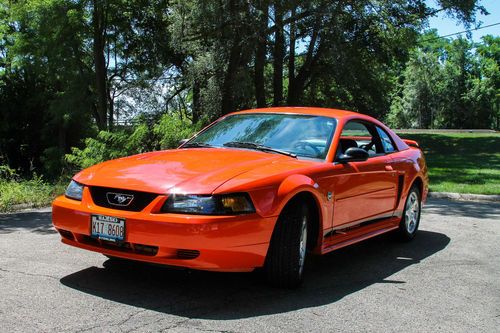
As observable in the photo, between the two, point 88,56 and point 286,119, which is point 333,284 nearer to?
point 286,119

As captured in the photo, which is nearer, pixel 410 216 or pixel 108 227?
pixel 108 227

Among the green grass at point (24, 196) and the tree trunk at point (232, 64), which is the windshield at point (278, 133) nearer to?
the green grass at point (24, 196)

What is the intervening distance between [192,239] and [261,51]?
58.1 ft

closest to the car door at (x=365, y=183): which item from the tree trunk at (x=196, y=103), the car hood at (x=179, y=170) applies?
the car hood at (x=179, y=170)

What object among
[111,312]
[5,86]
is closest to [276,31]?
[5,86]

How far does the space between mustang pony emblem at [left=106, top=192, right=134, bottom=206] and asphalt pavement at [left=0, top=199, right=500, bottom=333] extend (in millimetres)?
697

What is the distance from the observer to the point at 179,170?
14.5 feet

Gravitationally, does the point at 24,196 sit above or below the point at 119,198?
below

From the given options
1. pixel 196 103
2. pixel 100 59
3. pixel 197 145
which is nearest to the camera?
pixel 197 145

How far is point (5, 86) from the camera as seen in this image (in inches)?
1113

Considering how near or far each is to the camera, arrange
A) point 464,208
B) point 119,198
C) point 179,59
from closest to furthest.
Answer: point 119,198 → point 464,208 → point 179,59

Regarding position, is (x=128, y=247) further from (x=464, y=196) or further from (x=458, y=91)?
(x=458, y=91)

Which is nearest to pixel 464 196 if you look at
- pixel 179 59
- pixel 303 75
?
pixel 303 75

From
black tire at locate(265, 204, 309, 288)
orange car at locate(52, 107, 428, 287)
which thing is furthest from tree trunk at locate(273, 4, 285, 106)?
black tire at locate(265, 204, 309, 288)
